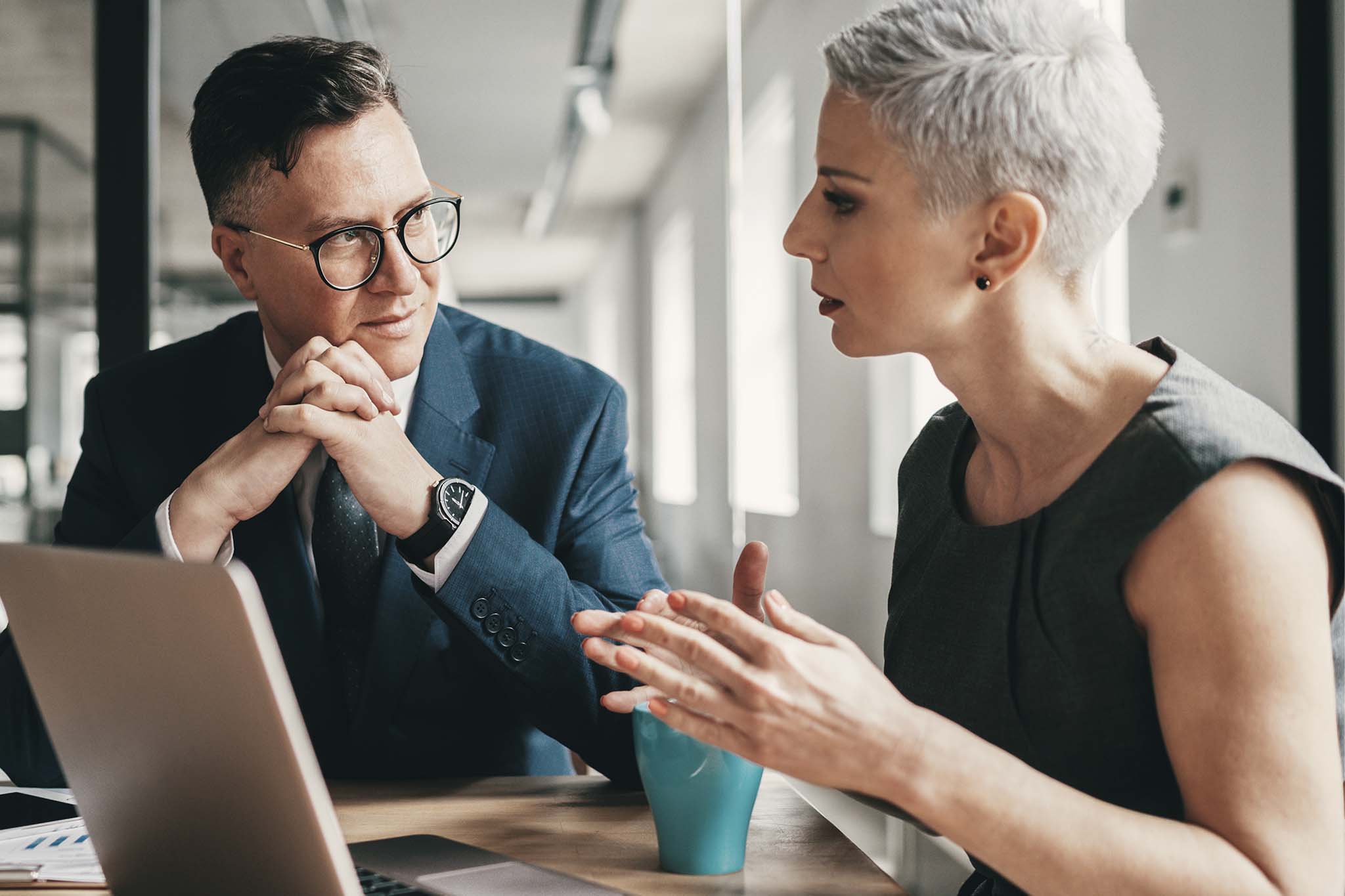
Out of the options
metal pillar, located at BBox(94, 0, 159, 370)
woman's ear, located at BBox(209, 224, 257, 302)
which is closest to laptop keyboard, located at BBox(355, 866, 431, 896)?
woman's ear, located at BBox(209, 224, 257, 302)

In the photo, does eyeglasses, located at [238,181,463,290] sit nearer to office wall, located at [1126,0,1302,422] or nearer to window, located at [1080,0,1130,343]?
office wall, located at [1126,0,1302,422]

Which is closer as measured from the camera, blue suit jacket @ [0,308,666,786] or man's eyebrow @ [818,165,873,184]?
man's eyebrow @ [818,165,873,184]

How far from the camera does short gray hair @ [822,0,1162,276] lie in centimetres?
98

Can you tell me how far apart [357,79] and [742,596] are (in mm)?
855

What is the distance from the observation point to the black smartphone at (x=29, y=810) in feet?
3.67

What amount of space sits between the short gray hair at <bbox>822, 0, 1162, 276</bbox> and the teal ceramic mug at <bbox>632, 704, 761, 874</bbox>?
51 centimetres

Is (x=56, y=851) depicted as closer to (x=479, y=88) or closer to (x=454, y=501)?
(x=454, y=501)

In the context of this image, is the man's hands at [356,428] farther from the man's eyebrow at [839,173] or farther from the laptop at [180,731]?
the man's eyebrow at [839,173]

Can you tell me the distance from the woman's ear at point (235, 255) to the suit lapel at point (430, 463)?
253mm

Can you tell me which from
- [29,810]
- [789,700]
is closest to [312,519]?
[29,810]

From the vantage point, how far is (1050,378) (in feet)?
3.45

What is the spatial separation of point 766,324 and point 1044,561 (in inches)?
199

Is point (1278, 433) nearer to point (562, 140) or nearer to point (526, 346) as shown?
point (526, 346)

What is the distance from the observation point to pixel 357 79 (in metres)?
1.48
